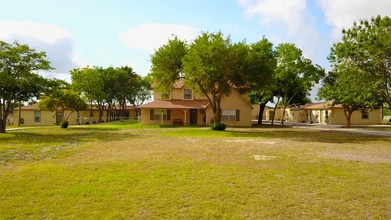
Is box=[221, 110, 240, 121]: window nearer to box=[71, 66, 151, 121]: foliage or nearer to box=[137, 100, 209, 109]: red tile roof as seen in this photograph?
box=[137, 100, 209, 109]: red tile roof

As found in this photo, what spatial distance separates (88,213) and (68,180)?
2.93m

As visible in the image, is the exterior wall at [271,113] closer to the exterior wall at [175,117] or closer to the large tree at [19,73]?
the exterior wall at [175,117]

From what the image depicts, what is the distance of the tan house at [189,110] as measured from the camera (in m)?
40.6

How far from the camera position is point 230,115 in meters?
41.2

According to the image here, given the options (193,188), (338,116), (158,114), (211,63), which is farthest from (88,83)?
(193,188)

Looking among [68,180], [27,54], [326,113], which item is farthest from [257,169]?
[326,113]

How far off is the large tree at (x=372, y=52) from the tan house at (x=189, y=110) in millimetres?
18911

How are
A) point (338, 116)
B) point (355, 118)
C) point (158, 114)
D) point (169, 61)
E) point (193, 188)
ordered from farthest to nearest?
point (338, 116) < point (355, 118) < point (158, 114) < point (169, 61) < point (193, 188)

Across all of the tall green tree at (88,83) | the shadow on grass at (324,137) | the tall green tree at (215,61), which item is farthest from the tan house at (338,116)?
the tall green tree at (88,83)

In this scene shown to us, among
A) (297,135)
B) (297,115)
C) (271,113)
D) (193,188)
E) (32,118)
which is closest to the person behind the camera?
(193,188)

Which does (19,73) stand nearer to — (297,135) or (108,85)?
(297,135)

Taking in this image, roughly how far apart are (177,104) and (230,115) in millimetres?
7637

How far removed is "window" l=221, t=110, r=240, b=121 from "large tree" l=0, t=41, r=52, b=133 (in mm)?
23041

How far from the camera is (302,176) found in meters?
8.77
